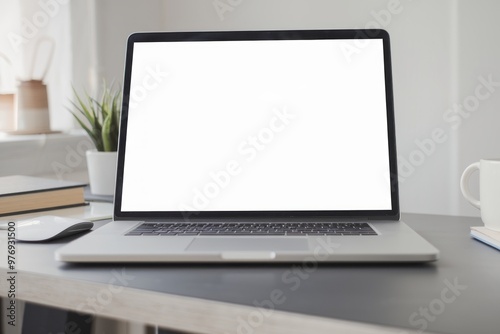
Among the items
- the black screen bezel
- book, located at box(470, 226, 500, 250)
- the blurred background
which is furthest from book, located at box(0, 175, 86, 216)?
book, located at box(470, 226, 500, 250)

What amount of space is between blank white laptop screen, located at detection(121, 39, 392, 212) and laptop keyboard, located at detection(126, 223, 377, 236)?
0.04 meters

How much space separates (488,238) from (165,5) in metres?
1.49

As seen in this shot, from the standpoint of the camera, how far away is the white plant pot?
1.23 m

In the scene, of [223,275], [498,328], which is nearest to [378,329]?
[498,328]

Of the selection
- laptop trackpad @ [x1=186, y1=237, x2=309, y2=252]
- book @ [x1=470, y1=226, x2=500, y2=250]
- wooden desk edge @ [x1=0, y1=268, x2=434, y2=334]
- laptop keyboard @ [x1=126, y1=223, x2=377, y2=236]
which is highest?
laptop keyboard @ [x1=126, y1=223, x2=377, y2=236]

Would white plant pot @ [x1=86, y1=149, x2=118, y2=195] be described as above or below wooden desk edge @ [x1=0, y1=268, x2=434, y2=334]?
above

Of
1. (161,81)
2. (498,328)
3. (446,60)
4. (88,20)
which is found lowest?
(498,328)

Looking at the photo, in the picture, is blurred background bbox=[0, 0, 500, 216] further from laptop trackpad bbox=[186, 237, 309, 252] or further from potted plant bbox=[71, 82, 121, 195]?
laptop trackpad bbox=[186, 237, 309, 252]

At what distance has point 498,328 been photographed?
18.5 inches

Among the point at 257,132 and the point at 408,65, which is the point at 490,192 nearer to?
the point at 257,132

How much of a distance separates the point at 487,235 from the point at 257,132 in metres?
0.33

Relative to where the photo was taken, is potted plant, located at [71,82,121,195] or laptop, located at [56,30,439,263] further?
potted plant, located at [71,82,121,195]

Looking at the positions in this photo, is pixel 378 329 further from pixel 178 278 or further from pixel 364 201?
pixel 364 201

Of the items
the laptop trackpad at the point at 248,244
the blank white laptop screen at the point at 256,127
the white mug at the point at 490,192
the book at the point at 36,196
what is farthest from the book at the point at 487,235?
the book at the point at 36,196
